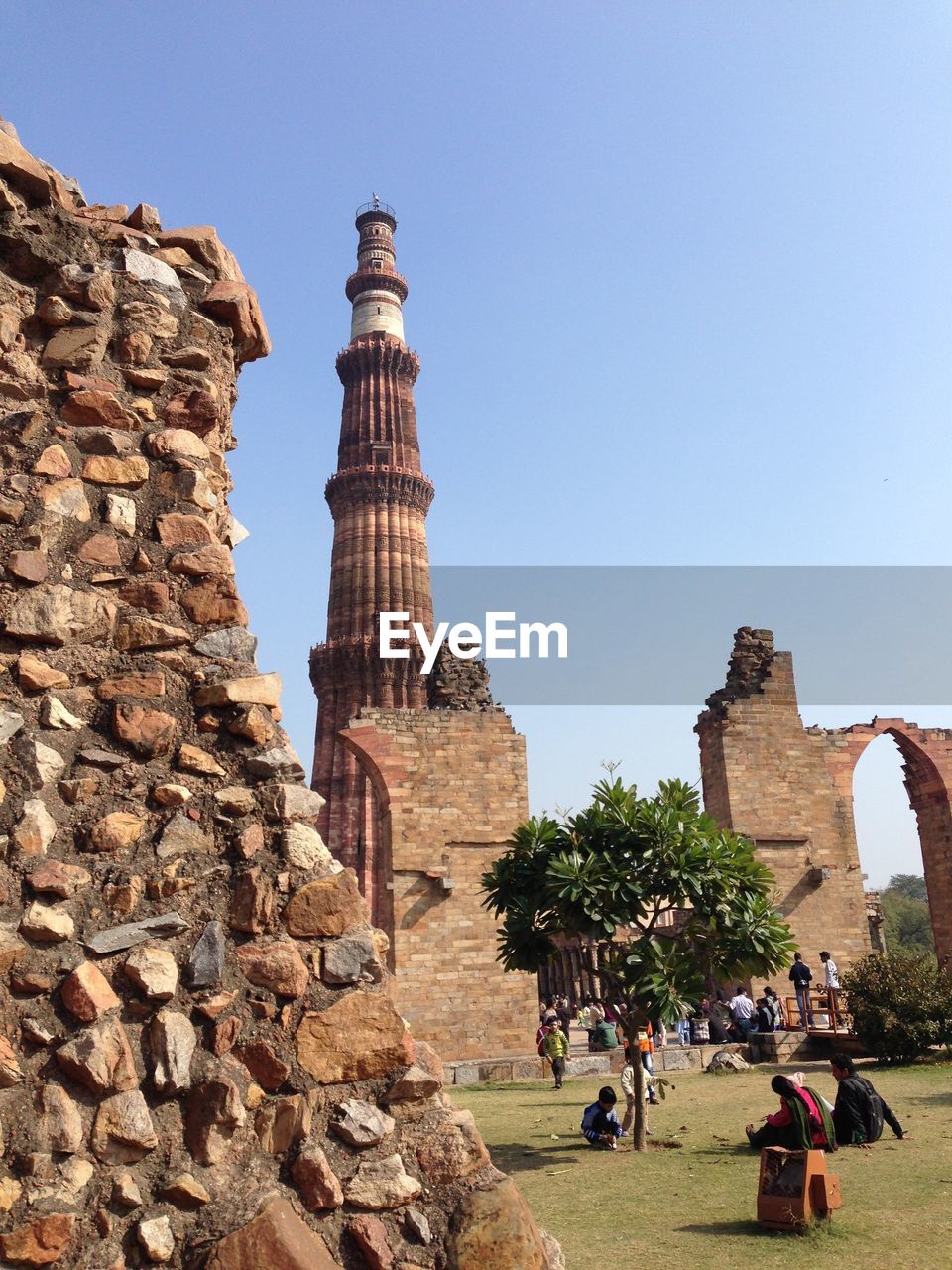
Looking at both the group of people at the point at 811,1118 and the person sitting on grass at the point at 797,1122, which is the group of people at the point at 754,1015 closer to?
the group of people at the point at 811,1118

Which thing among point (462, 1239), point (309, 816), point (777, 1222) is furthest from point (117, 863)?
point (777, 1222)

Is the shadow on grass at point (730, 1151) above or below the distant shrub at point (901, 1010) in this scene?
A: below

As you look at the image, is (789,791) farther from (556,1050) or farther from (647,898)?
(647,898)

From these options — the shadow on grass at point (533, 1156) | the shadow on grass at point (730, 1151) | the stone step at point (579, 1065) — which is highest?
the shadow on grass at point (730, 1151)

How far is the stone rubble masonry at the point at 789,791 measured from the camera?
15195mm

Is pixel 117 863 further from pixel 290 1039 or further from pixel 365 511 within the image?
pixel 365 511

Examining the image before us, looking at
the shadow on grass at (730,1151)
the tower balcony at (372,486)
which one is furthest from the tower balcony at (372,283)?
the shadow on grass at (730,1151)

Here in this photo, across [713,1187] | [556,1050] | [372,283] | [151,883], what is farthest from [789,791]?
[372,283]

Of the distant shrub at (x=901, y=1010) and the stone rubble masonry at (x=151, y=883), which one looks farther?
the distant shrub at (x=901, y=1010)

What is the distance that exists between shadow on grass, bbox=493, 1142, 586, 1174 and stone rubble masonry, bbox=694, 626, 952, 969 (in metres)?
7.85

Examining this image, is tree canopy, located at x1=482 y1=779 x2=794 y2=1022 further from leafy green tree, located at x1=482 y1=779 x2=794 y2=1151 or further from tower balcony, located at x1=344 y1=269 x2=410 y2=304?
tower balcony, located at x1=344 y1=269 x2=410 y2=304

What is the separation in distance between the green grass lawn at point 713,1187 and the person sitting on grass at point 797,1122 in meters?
0.34

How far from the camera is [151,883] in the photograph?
206cm

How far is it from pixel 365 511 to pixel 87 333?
28.1m
